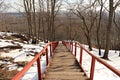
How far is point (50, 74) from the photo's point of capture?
8.16 meters

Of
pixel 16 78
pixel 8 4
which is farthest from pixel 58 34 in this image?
pixel 16 78

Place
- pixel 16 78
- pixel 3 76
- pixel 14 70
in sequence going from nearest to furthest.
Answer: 1. pixel 16 78
2. pixel 3 76
3. pixel 14 70

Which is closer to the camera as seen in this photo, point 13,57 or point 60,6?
point 13,57

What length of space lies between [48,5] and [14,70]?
2868 cm

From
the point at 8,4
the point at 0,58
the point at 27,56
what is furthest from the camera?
the point at 8,4

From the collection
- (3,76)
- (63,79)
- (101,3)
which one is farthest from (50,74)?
(101,3)

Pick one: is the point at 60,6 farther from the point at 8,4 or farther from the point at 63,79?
the point at 63,79

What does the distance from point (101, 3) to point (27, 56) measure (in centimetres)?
1792

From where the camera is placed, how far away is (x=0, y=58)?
13758 millimetres

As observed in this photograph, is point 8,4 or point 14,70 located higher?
point 8,4

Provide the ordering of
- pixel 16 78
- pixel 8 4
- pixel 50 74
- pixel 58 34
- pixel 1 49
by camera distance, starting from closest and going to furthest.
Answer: pixel 16 78 < pixel 50 74 < pixel 1 49 < pixel 8 4 < pixel 58 34

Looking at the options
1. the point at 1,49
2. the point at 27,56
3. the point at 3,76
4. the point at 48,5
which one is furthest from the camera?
the point at 48,5

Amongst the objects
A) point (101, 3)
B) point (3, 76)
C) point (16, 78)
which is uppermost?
point (101, 3)

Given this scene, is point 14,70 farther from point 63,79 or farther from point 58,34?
point 58,34
